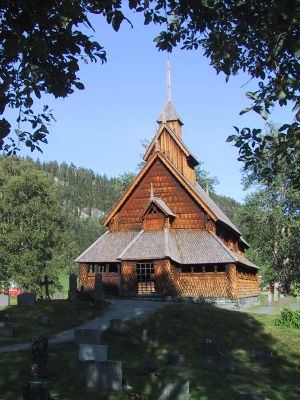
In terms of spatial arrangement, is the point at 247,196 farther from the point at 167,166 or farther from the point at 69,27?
the point at 69,27

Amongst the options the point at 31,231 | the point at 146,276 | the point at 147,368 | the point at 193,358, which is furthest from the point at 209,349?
the point at 31,231

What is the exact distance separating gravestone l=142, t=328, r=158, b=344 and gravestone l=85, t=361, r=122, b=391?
27.1 feet

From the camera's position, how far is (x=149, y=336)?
19.9 meters

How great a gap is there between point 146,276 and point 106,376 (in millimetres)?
20991

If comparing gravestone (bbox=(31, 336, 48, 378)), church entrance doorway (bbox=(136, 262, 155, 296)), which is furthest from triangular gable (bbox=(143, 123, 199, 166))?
gravestone (bbox=(31, 336, 48, 378))

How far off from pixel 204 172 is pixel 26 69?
54.7m

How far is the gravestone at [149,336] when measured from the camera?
1980 cm

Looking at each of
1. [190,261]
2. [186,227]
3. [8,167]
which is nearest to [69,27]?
[190,261]

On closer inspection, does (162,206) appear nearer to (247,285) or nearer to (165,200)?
(165,200)

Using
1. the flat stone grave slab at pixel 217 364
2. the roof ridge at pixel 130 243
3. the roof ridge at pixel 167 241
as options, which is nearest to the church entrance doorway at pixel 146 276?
the roof ridge at pixel 130 243

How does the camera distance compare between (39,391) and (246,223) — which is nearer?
(39,391)

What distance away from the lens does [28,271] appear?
46.9 meters

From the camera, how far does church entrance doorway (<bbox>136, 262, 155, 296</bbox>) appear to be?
1275 inches

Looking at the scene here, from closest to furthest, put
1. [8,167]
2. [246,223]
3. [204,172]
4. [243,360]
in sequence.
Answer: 1. [243,360]
2. [246,223]
3. [8,167]
4. [204,172]
